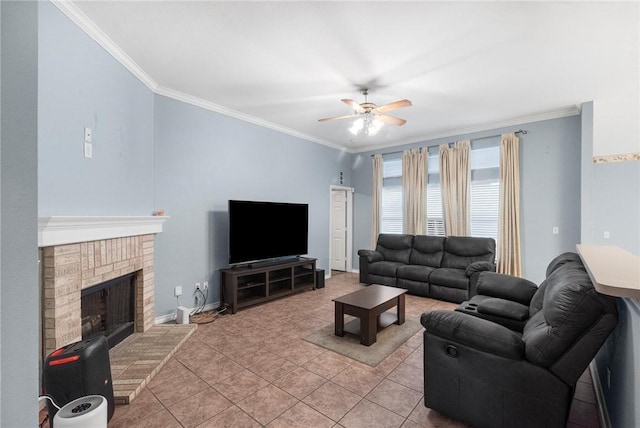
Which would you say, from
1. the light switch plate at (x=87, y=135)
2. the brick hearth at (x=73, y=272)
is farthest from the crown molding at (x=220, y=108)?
the brick hearth at (x=73, y=272)

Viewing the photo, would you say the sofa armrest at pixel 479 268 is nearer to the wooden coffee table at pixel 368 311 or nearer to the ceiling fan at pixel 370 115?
the wooden coffee table at pixel 368 311

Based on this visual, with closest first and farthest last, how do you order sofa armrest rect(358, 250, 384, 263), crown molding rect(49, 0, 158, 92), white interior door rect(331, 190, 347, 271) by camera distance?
crown molding rect(49, 0, 158, 92), sofa armrest rect(358, 250, 384, 263), white interior door rect(331, 190, 347, 271)

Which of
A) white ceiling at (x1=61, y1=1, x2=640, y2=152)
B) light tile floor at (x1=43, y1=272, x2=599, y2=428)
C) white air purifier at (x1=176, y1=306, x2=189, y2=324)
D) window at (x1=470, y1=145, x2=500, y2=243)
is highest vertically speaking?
white ceiling at (x1=61, y1=1, x2=640, y2=152)

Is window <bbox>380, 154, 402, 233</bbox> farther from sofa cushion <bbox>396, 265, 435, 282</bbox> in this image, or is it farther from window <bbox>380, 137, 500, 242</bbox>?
sofa cushion <bbox>396, 265, 435, 282</bbox>

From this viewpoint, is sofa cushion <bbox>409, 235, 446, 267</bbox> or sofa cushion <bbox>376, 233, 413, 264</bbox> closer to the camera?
sofa cushion <bbox>409, 235, 446, 267</bbox>

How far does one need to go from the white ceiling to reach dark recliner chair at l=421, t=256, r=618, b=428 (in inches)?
80.5

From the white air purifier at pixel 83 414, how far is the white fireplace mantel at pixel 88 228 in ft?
3.40

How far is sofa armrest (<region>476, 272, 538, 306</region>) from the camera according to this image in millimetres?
2744

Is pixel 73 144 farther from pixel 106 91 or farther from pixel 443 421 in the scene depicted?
pixel 443 421

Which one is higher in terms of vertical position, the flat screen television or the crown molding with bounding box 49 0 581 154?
the crown molding with bounding box 49 0 581 154

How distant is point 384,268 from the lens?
17.0 ft

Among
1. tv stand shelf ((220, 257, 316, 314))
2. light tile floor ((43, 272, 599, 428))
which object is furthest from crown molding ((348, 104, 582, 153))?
light tile floor ((43, 272, 599, 428))

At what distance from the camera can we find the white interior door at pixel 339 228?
22.5 feet

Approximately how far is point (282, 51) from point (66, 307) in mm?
2767
